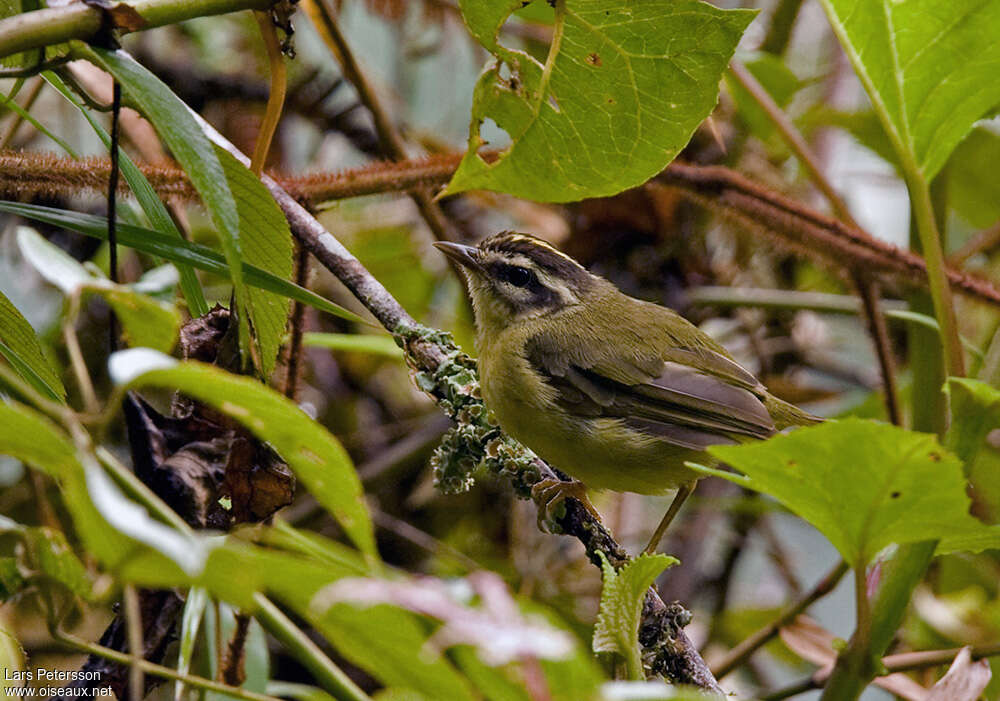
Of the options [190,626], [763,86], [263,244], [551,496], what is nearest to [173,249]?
[263,244]

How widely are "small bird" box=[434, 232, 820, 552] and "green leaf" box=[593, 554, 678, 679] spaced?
34.0 inches

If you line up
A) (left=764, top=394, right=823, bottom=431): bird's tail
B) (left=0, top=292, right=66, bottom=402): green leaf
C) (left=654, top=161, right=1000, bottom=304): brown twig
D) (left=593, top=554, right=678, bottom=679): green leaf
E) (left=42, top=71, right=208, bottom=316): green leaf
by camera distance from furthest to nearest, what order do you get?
(left=764, top=394, right=823, bottom=431): bird's tail, (left=654, top=161, right=1000, bottom=304): brown twig, (left=42, top=71, right=208, bottom=316): green leaf, (left=0, top=292, right=66, bottom=402): green leaf, (left=593, top=554, right=678, bottom=679): green leaf

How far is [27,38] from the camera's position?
117cm

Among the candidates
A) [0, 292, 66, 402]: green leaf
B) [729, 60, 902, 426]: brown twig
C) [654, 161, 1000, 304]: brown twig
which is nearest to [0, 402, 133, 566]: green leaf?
[0, 292, 66, 402]: green leaf

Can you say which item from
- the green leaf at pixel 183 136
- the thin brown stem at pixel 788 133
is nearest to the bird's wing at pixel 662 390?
the thin brown stem at pixel 788 133

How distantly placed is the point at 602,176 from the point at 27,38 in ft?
3.11

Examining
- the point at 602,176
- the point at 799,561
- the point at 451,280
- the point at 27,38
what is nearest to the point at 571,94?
the point at 602,176

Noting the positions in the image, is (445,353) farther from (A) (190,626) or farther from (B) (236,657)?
(A) (190,626)

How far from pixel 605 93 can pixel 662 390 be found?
1069 millimetres

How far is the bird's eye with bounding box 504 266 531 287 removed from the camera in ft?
9.41

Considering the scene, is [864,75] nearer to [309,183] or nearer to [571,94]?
[571,94]

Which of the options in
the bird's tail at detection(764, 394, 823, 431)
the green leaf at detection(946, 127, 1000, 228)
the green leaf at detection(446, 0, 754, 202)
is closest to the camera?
the green leaf at detection(446, 0, 754, 202)

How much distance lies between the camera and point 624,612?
4.42 ft

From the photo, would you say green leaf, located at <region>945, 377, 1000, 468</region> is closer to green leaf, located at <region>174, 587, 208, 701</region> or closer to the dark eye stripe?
green leaf, located at <region>174, 587, 208, 701</region>
